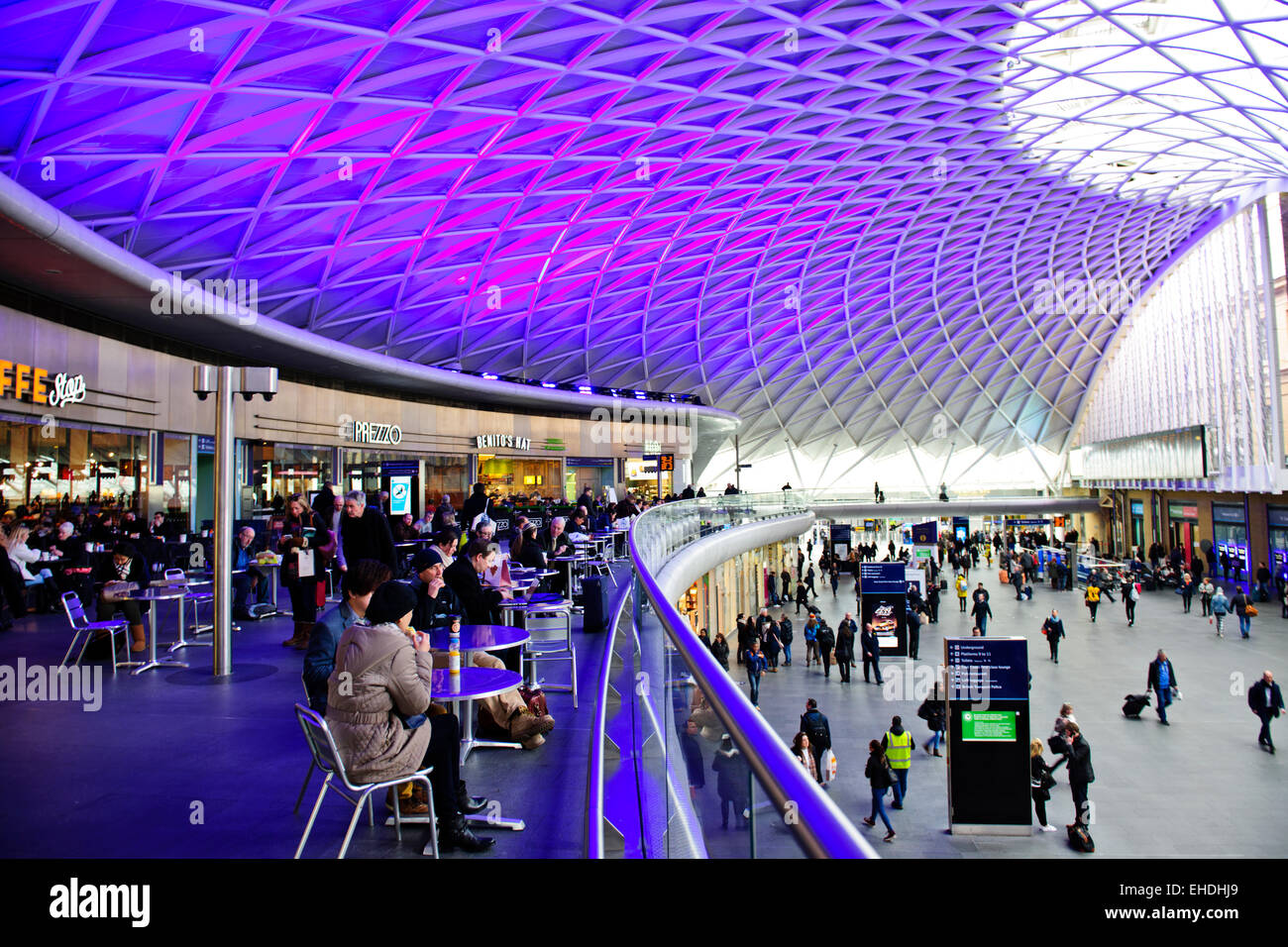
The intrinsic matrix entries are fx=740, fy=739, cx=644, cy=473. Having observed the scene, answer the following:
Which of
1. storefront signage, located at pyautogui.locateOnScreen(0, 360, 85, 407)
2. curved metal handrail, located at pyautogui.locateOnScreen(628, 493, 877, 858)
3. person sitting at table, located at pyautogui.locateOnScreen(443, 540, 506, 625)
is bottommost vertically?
person sitting at table, located at pyautogui.locateOnScreen(443, 540, 506, 625)

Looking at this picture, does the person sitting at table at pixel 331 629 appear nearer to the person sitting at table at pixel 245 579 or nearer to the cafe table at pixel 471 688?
the cafe table at pixel 471 688

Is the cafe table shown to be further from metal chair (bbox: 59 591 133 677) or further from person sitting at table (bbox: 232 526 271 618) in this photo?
person sitting at table (bbox: 232 526 271 618)

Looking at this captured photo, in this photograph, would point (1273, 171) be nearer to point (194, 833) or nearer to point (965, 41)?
point (965, 41)

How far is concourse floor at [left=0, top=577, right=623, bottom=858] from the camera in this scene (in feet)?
14.6

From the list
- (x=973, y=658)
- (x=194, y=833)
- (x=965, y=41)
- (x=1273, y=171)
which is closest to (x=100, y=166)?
(x=194, y=833)

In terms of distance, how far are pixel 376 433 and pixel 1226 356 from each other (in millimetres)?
43038

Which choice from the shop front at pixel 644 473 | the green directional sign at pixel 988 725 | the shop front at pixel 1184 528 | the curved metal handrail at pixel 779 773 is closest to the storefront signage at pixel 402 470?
the green directional sign at pixel 988 725

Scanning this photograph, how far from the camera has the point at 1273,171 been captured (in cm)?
3372

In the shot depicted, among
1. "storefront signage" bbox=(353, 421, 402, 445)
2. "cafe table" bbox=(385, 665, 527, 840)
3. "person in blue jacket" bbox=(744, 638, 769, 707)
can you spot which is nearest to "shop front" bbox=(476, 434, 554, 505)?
"storefront signage" bbox=(353, 421, 402, 445)

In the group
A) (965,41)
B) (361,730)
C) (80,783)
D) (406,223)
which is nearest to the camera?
(361,730)

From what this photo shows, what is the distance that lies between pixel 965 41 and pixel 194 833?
25363 mm

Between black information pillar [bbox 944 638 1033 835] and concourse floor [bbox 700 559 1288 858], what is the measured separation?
0.37 meters

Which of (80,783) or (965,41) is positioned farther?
(965,41)
